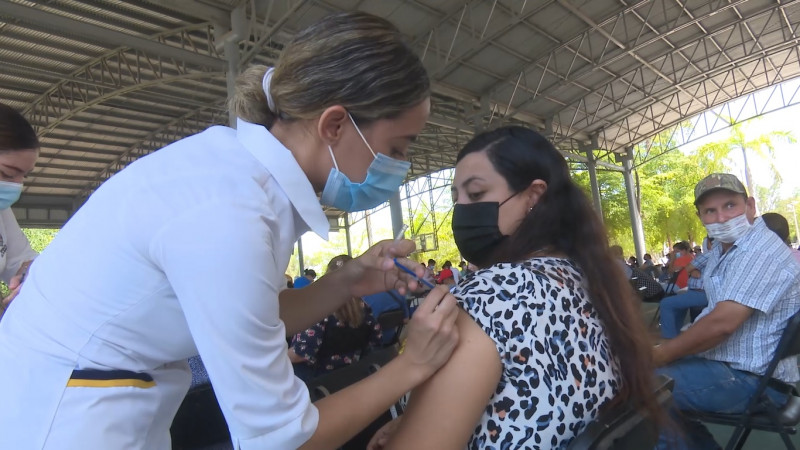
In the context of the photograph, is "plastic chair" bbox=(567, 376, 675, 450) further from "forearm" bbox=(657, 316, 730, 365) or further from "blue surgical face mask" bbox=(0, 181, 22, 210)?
"blue surgical face mask" bbox=(0, 181, 22, 210)

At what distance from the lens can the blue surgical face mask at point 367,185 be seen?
0.88 meters

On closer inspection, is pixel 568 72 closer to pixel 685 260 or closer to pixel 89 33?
pixel 685 260

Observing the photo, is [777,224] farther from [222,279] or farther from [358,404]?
[222,279]

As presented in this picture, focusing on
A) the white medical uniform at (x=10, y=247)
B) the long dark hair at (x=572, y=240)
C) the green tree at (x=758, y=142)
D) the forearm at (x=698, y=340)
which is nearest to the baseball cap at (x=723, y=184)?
the forearm at (x=698, y=340)

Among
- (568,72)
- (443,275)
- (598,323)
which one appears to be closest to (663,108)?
(568,72)

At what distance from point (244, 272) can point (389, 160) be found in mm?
389

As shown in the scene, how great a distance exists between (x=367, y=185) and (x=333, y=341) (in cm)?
206

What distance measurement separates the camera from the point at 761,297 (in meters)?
1.82

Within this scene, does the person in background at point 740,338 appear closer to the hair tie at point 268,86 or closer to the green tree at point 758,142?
the hair tie at point 268,86

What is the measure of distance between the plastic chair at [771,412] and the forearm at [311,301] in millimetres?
1426

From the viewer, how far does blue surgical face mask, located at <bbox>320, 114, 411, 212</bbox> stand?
2.89 feet

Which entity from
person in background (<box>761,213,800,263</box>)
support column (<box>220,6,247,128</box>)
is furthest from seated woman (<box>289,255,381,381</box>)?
support column (<box>220,6,247,128</box>)

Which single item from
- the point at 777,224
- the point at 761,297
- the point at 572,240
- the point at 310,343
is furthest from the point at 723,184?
the point at 310,343

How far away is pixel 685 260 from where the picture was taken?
21.7ft
